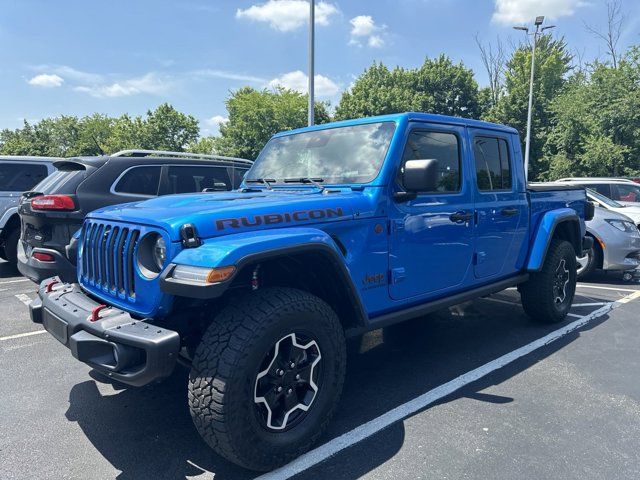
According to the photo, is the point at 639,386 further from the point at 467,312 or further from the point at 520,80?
the point at 520,80

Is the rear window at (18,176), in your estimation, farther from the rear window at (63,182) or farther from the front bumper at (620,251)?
the front bumper at (620,251)

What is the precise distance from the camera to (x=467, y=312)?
18.6ft

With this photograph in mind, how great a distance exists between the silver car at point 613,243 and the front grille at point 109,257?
23.0 feet

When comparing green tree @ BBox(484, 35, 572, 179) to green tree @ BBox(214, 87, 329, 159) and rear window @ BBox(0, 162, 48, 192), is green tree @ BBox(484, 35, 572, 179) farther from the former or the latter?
rear window @ BBox(0, 162, 48, 192)

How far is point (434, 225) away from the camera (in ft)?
11.4

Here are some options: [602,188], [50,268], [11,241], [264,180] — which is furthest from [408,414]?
[602,188]

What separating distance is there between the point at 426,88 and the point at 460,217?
32.3 metres

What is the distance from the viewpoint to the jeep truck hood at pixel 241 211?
2404 millimetres

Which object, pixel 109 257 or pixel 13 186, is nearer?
pixel 109 257

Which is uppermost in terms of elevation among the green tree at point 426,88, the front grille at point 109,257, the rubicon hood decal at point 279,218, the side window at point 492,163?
the green tree at point 426,88

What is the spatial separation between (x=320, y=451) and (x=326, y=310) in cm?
82

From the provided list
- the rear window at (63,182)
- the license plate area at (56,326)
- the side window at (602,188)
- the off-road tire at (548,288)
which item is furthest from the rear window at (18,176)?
the side window at (602,188)

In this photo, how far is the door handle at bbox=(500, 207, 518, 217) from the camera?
14.0 ft

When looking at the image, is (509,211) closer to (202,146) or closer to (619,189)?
(619,189)
